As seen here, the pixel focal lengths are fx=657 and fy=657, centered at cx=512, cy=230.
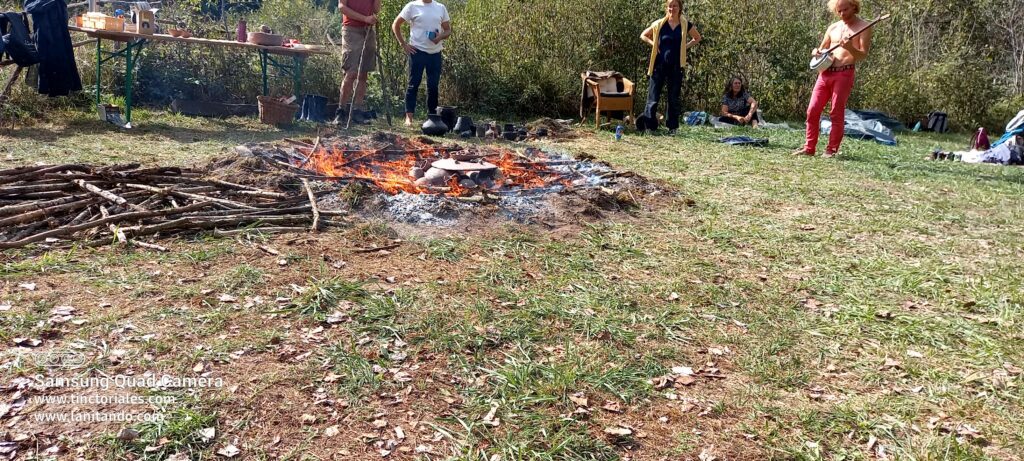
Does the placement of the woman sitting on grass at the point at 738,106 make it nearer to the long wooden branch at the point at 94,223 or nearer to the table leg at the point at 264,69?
the table leg at the point at 264,69

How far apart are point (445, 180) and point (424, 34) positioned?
4.18 m

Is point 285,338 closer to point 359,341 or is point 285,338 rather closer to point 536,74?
point 359,341

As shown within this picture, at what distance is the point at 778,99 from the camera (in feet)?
43.8

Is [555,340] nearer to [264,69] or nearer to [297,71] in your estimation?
[297,71]

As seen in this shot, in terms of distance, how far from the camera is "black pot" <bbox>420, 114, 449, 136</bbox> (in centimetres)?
874

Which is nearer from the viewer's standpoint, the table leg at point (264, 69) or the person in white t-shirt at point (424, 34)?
the person in white t-shirt at point (424, 34)

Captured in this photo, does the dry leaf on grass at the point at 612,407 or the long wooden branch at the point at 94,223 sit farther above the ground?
the long wooden branch at the point at 94,223

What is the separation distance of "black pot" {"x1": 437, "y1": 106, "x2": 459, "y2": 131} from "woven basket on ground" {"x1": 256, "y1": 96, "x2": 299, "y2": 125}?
6.43 ft

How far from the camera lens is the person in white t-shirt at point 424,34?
9.08m

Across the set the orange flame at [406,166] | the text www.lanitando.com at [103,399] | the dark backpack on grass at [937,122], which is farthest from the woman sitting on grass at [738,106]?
the text www.lanitando.com at [103,399]

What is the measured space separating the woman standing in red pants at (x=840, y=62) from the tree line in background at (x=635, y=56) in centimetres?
441

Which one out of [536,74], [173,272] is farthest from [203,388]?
[536,74]

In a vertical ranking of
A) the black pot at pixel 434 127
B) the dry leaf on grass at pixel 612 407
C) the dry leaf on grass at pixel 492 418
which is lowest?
the dry leaf on grass at pixel 492 418

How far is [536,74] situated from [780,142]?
4363mm
